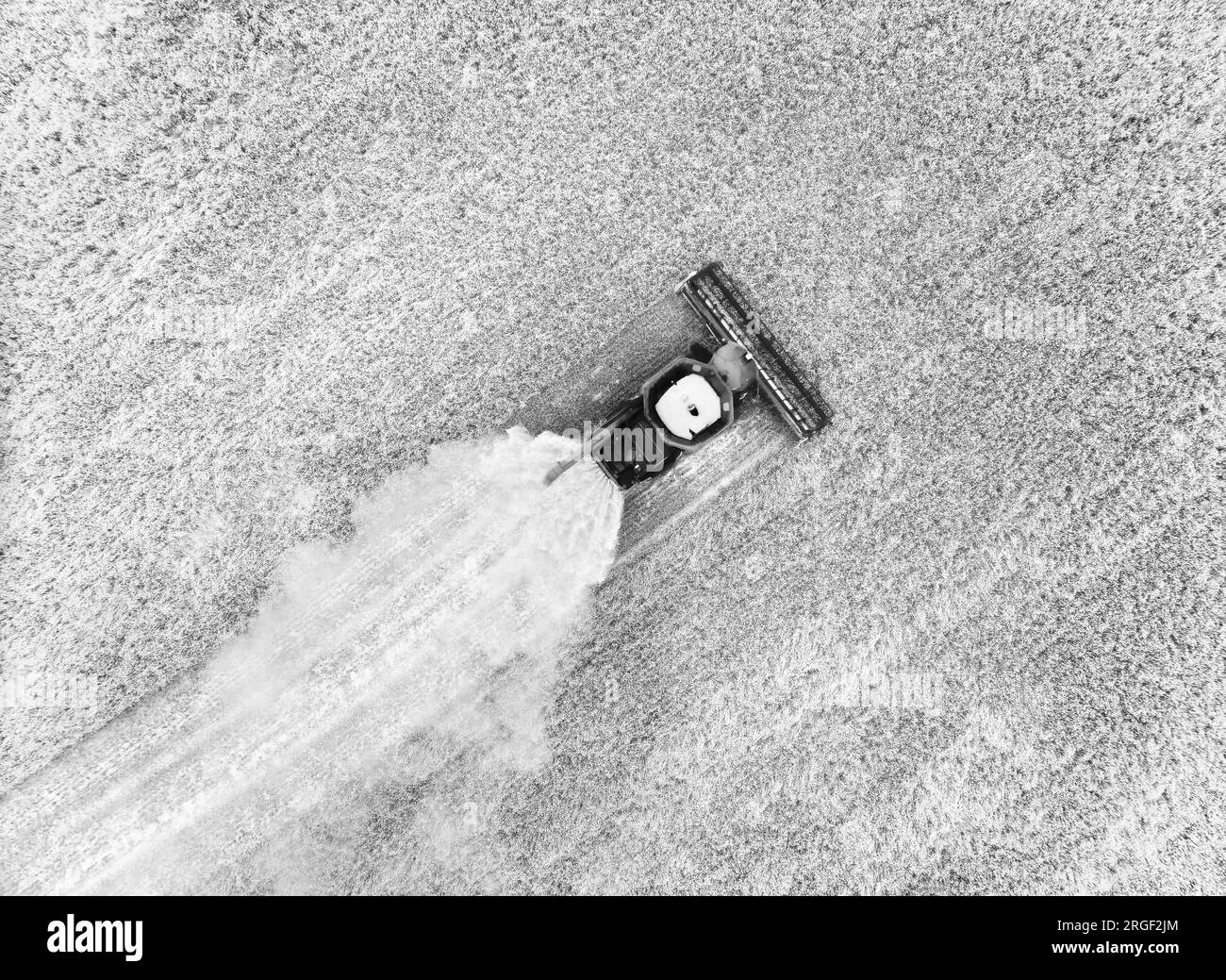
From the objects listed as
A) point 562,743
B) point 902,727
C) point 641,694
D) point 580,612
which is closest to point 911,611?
point 902,727

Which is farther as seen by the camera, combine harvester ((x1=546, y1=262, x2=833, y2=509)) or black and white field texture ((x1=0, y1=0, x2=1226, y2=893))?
black and white field texture ((x1=0, y1=0, x2=1226, y2=893))

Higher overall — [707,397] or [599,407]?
[599,407]

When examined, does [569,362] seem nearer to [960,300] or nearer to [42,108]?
[960,300]

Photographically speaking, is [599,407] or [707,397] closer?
[707,397]

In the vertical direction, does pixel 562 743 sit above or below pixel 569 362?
below
